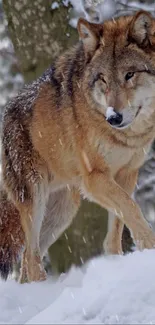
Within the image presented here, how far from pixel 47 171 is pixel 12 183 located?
41cm

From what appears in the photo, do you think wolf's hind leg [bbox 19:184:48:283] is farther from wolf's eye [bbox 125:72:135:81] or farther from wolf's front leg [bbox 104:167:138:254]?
wolf's eye [bbox 125:72:135:81]

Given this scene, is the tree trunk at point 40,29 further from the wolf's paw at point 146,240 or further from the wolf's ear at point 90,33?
the wolf's paw at point 146,240

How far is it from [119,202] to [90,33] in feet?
4.82

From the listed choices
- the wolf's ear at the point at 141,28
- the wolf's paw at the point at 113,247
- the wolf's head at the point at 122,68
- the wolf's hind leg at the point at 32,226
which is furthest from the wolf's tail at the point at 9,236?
the wolf's ear at the point at 141,28

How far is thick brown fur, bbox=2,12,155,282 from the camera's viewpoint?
19.5 feet

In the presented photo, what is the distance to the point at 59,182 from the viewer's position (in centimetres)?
698

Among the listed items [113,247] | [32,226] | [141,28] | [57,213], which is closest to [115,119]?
[141,28]

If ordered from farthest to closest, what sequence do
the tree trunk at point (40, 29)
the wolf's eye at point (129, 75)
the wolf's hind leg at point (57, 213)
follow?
the tree trunk at point (40, 29) → the wolf's hind leg at point (57, 213) → the wolf's eye at point (129, 75)

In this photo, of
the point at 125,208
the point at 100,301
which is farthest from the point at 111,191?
the point at 100,301

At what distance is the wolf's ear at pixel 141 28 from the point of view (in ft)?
19.5

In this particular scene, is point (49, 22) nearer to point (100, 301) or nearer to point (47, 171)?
point (47, 171)

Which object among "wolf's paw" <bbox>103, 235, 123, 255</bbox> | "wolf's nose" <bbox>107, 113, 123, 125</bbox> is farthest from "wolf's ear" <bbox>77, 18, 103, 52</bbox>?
"wolf's paw" <bbox>103, 235, 123, 255</bbox>

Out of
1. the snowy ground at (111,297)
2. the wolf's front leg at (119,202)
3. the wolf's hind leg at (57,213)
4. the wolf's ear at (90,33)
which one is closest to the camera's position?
the snowy ground at (111,297)

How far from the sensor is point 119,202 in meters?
6.01
